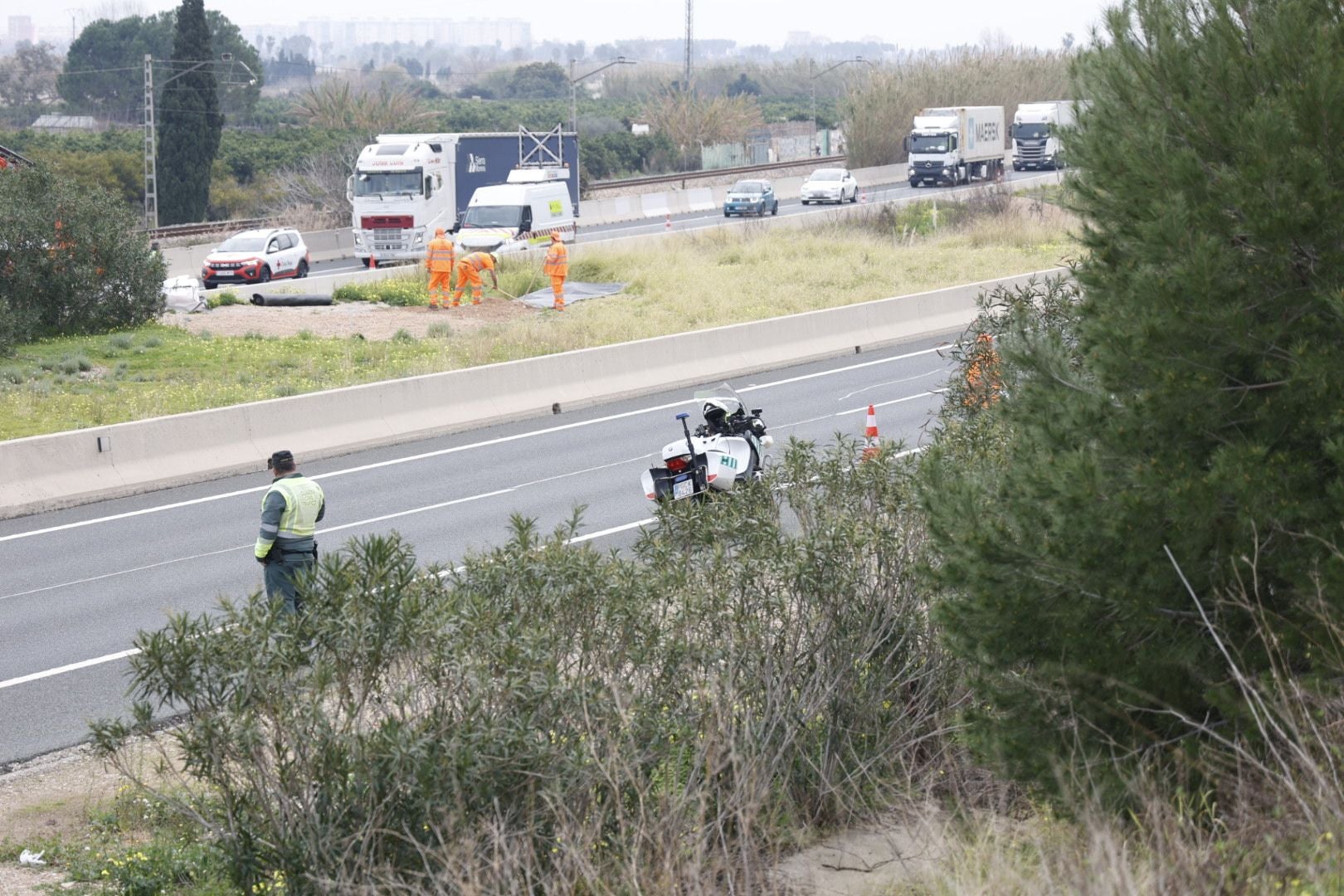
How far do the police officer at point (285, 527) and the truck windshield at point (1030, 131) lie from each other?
6771 cm

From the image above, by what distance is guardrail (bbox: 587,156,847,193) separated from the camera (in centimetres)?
6581

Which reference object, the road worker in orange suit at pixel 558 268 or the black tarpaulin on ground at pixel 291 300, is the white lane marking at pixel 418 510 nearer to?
the road worker in orange suit at pixel 558 268

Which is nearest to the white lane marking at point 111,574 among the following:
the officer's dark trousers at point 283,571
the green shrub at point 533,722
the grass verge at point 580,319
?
the officer's dark trousers at point 283,571

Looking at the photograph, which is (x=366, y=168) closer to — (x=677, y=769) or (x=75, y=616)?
(x=75, y=616)

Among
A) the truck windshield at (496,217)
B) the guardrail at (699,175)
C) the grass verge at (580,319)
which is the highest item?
the guardrail at (699,175)

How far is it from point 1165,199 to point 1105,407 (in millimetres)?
947

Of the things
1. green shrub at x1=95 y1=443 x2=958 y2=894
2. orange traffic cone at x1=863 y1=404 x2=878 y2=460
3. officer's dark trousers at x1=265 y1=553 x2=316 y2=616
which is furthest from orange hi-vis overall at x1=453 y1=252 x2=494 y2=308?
green shrub at x1=95 y1=443 x2=958 y2=894

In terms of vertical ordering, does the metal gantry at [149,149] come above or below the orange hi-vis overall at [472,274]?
above

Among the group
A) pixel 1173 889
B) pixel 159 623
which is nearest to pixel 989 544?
pixel 1173 889

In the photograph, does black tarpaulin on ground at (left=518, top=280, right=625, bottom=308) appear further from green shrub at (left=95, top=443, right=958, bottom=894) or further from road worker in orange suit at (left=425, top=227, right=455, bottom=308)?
green shrub at (left=95, top=443, right=958, bottom=894)

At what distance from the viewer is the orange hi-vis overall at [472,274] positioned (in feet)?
96.7

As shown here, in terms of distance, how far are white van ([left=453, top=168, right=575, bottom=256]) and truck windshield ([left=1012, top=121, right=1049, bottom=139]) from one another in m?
40.3

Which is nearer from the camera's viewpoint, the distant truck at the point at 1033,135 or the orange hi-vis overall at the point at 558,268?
the orange hi-vis overall at the point at 558,268

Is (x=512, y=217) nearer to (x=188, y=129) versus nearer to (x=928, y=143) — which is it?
(x=188, y=129)
